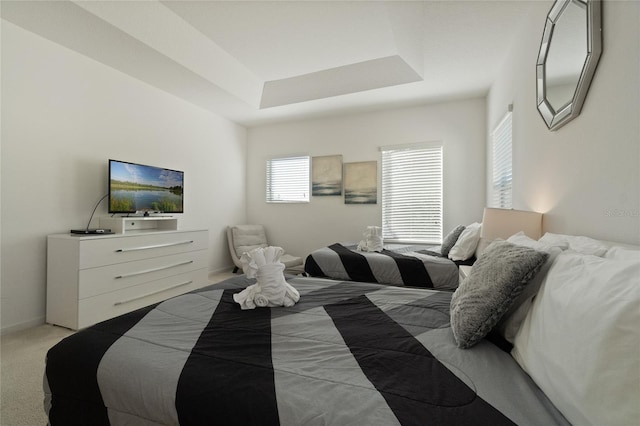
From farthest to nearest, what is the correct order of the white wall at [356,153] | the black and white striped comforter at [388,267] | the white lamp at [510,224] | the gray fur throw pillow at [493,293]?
the white wall at [356,153] < the black and white striped comforter at [388,267] < the white lamp at [510,224] < the gray fur throw pillow at [493,293]

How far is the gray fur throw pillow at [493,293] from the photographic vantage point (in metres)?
1.02

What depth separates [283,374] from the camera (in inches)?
35.4

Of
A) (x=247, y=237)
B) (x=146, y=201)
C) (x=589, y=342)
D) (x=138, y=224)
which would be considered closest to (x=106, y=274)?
(x=138, y=224)

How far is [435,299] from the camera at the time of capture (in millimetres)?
1628

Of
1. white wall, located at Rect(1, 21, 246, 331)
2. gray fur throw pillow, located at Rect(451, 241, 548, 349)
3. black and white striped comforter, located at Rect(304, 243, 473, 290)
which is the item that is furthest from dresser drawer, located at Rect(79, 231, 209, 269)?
gray fur throw pillow, located at Rect(451, 241, 548, 349)

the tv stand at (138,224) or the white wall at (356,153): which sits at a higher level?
the white wall at (356,153)

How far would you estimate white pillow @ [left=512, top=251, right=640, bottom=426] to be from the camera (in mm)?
563

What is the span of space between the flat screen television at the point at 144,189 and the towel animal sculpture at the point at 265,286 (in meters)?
2.43

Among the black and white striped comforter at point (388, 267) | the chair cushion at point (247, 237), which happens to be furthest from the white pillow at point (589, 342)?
the chair cushion at point (247, 237)

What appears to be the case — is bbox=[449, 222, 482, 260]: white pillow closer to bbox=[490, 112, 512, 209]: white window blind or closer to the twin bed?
bbox=[490, 112, 512, 209]: white window blind

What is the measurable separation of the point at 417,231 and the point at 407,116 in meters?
1.83

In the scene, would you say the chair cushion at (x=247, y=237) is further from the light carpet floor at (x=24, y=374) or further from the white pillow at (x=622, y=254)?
the white pillow at (x=622, y=254)

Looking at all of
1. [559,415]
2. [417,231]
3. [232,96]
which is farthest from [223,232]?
[559,415]

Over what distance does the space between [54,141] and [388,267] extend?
3.58 meters
